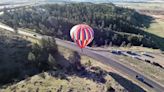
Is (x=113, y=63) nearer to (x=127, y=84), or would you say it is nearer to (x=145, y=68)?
(x=145, y=68)

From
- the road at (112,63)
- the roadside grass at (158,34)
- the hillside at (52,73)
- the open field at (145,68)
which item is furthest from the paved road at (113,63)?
the roadside grass at (158,34)

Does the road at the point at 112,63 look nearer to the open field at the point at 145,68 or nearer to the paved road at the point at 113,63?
the paved road at the point at 113,63

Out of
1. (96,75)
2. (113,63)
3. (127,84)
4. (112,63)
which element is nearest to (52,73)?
(96,75)

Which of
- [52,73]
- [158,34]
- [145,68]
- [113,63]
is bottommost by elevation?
[158,34]

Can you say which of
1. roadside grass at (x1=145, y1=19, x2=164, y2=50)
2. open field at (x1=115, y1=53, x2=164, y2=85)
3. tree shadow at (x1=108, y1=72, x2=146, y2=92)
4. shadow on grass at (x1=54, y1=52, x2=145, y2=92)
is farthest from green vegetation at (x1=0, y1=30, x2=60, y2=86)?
roadside grass at (x1=145, y1=19, x2=164, y2=50)

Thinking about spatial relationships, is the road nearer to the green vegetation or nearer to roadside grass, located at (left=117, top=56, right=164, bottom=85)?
roadside grass, located at (left=117, top=56, right=164, bottom=85)

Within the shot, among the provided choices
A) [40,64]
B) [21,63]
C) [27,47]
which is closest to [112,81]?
[40,64]

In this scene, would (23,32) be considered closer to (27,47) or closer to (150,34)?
(27,47)

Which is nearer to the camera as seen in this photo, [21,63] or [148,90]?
[148,90]
